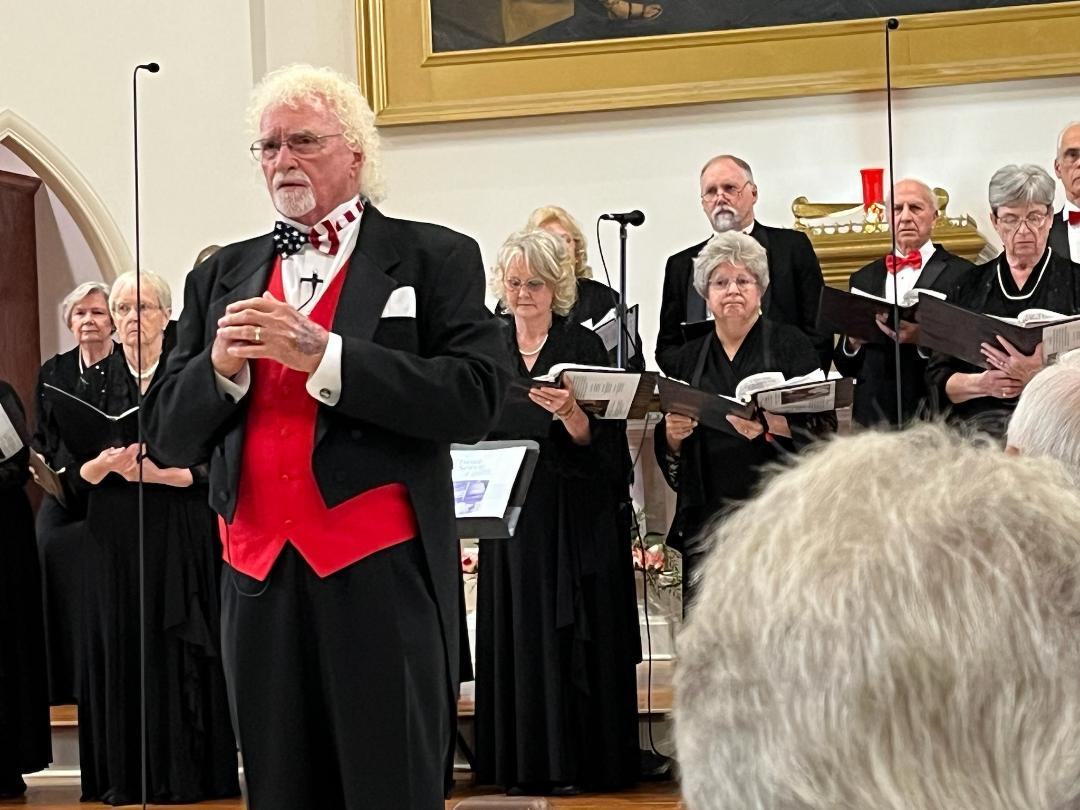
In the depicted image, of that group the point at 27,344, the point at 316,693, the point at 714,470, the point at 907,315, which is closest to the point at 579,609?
the point at 714,470

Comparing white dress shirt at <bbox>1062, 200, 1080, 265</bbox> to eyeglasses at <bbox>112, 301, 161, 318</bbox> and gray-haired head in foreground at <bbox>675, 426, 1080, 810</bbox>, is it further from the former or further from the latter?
gray-haired head in foreground at <bbox>675, 426, 1080, 810</bbox>

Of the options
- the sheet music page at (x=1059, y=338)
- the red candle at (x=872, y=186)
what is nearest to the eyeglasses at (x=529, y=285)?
the sheet music page at (x=1059, y=338)

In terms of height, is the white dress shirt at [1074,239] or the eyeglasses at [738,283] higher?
the white dress shirt at [1074,239]

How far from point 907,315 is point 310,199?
104 inches

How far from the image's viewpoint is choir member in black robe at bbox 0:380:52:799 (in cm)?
557

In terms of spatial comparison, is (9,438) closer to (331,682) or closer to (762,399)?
(762,399)

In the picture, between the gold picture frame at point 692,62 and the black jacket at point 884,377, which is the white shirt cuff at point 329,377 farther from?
the gold picture frame at point 692,62

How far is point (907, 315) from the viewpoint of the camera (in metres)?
4.96

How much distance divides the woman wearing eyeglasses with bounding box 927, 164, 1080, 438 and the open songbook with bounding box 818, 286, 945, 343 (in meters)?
0.18

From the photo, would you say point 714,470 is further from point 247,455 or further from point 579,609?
point 247,455

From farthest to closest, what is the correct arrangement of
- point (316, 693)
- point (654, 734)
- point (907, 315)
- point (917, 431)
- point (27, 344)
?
point (27, 344) → point (654, 734) → point (907, 315) → point (316, 693) → point (917, 431)

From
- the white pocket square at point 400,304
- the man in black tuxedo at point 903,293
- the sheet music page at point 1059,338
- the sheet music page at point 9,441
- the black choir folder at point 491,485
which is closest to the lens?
the white pocket square at point 400,304

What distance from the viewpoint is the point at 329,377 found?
2.56 meters

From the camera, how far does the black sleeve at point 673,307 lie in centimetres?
568
